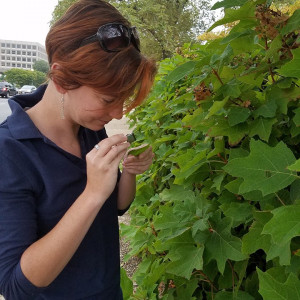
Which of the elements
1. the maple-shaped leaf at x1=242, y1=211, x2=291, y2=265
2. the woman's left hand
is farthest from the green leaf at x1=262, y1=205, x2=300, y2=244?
the woman's left hand

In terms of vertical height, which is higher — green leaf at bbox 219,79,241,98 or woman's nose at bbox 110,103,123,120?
green leaf at bbox 219,79,241,98

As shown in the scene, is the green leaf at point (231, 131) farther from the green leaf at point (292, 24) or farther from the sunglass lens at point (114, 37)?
the sunglass lens at point (114, 37)

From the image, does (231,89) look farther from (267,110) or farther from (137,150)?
(137,150)

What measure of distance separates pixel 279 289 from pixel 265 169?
251 mm

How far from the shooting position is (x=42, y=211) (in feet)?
3.99

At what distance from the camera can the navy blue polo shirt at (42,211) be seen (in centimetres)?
108

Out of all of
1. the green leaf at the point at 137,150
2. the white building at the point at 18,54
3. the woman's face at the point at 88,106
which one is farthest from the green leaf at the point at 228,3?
the white building at the point at 18,54

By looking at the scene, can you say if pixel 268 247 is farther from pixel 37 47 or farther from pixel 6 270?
pixel 37 47

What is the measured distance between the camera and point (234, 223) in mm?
1037

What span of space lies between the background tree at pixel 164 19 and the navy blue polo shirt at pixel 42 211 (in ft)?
68.9

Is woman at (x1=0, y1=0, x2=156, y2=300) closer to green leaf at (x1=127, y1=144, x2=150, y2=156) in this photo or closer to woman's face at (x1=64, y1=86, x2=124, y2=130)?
woman's face at (x1=64, y1=86, x2=124, y2=130)

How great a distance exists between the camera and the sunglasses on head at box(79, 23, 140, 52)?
1.22m

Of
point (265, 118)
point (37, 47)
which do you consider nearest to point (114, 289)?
point (265, 118)

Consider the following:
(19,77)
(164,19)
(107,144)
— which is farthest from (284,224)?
(19,77)
